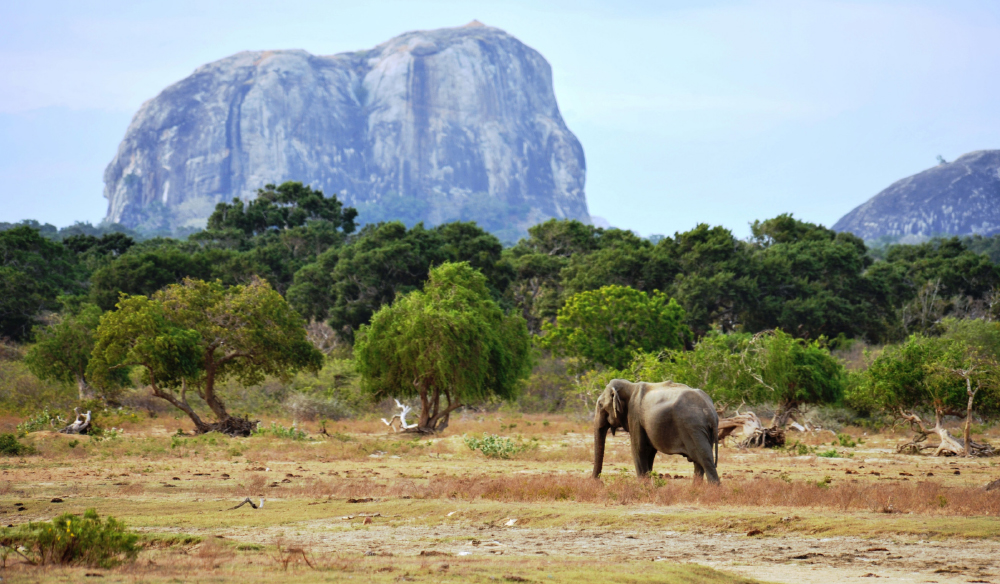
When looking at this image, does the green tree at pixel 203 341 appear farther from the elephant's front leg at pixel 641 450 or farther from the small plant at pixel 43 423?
the elephant's front leg at pixel 641 450

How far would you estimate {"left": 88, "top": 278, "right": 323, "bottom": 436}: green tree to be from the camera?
2928 centimetres

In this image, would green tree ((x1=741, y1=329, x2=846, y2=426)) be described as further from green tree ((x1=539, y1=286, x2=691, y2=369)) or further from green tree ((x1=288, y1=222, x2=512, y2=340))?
green tree ((x1=288, y1=222, x2=512, y2=340))

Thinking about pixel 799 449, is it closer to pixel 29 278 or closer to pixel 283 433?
pixel 283 433

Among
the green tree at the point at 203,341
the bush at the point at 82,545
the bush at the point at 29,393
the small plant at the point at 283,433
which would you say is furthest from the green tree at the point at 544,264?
the bush at the point at 82,545

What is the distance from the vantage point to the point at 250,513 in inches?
509

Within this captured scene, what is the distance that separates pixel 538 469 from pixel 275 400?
23679mm

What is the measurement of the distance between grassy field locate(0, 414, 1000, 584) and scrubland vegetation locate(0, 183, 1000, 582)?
0.07 metres

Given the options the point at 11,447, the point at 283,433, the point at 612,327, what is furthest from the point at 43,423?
the point at 612,327

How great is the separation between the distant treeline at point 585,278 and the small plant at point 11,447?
2961cm

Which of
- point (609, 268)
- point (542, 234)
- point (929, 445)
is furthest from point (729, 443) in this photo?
point (542, 234)

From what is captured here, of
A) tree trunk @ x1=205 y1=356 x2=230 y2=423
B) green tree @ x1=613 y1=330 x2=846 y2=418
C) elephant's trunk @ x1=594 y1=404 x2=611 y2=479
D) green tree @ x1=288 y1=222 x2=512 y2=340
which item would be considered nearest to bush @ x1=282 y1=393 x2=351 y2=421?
tree trunk @ x1=205 y1=356 x2=230 y2=423

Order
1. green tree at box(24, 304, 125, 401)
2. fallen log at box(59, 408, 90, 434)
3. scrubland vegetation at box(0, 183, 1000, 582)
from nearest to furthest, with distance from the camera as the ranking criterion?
scrubland vegetation at box(0, 183, 1000, 582) → fallen log at box(59, 408, 90, 434) → green tree at box(24, 304, 125, 401)

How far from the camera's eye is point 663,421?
15.4 meters

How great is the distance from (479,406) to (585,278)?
1465cm
